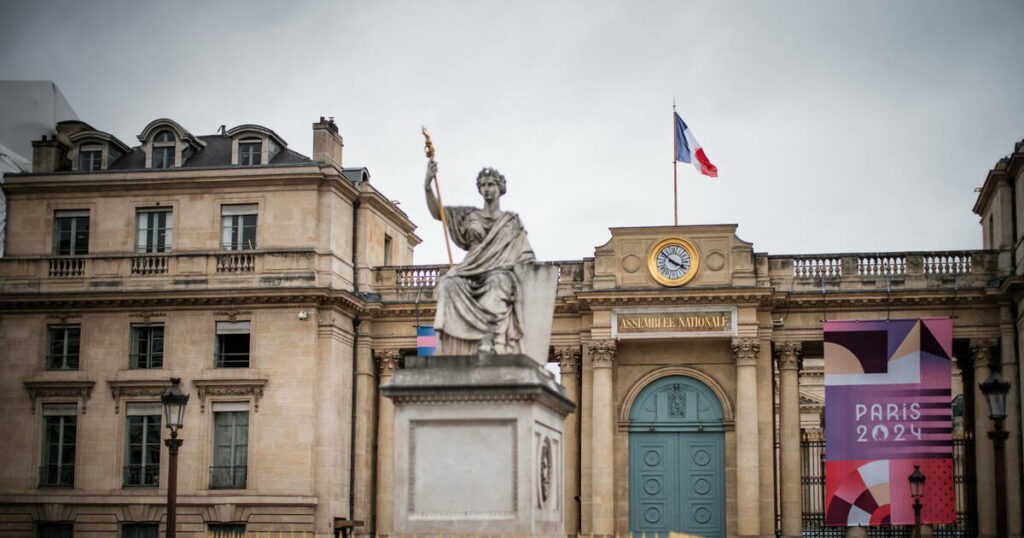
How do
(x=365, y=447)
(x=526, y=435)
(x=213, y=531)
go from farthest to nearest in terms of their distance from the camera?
(x=365, y=447) → (x=213, y=531) → (x=526, y=435)

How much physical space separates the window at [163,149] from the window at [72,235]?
2.49 meters

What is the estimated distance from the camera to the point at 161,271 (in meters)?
40.1

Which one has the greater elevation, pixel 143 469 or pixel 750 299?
pixel 750 299

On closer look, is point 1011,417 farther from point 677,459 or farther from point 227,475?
point 227,475

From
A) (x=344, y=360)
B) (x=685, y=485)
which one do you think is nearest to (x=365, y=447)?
(x=344, y=360)

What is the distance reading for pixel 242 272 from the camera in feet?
131

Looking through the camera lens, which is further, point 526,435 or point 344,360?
point 344,360

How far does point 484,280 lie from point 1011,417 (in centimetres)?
2772

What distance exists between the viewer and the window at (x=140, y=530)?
1524 inches

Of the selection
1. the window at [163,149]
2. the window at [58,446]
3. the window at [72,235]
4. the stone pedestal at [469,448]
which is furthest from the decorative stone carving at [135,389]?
the stone pedestal at [469,448]

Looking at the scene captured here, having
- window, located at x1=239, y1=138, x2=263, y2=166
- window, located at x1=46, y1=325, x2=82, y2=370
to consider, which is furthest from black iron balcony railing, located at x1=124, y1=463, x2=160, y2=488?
window, located at x1=239, y1=138, x2=263, y2=166

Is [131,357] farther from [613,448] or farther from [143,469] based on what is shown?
[613,448]

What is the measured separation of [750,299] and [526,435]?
26.7 metres

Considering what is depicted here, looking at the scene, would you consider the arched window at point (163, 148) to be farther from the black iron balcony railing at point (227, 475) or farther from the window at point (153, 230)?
the black iron balcony railing at point (227, 475)
